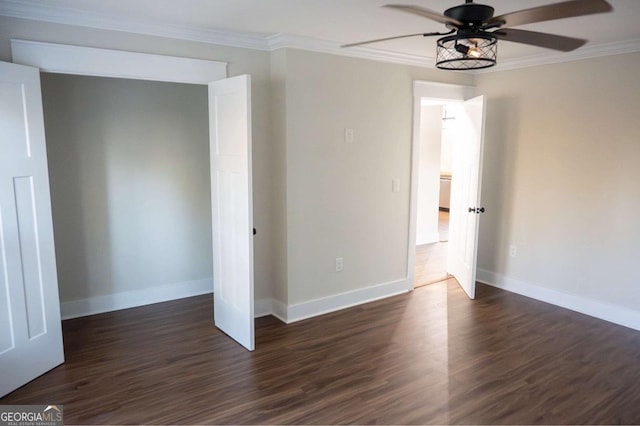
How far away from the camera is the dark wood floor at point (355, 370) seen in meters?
2.56

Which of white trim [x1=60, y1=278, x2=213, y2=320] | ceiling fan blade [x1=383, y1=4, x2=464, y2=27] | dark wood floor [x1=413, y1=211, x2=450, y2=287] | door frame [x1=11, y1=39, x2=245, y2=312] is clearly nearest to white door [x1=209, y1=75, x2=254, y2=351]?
door frame [x1=11, y1=39, x2=245, y2=312]

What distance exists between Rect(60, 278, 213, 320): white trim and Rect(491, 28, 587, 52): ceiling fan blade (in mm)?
3554

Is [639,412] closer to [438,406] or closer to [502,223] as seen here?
[438,406]

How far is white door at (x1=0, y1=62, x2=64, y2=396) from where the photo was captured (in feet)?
8.57

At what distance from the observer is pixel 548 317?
397 centimetres

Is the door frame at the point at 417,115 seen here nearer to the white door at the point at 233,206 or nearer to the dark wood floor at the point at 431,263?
the dark wood floor at the point at 431,263

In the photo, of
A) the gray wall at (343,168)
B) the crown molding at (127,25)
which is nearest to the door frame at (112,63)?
the crown molding at (127,25)

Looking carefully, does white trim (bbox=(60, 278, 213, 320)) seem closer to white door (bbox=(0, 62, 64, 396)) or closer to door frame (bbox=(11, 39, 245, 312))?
white door (bbox=(0, 62, 64, 396))

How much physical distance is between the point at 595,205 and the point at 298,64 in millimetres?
2878

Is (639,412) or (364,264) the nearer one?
(639,412)

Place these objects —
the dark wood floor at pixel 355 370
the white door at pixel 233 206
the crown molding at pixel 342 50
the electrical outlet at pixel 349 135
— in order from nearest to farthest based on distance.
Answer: the dark wood floor at pixel 355 370
the white door at pixel 233 206
the crown molding at pixel 342 50
the electrical outlet at pixel 349 135

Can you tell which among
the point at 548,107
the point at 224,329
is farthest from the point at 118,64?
the point at 548,107

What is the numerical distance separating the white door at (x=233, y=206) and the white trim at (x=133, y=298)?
0.89 meters

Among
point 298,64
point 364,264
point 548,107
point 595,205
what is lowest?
point 364,264
